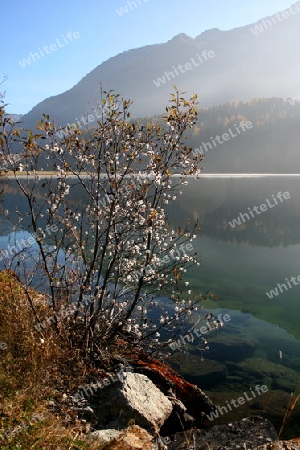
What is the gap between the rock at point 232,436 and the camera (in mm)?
8977

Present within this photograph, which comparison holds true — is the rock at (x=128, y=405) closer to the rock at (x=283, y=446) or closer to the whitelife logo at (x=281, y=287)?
the rock at (x=283, y=446)

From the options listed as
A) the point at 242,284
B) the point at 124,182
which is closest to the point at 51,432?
the point at 124,182

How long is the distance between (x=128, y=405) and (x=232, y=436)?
2831 millimetres

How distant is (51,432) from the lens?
567cm

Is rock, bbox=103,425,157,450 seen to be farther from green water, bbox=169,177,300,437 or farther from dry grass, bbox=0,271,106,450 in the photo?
green water, bbox=169,177,300,437

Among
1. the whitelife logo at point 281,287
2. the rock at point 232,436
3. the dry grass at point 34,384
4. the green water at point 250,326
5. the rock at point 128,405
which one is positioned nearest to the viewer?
the dry grass at point 34,384

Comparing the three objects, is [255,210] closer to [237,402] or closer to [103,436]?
[237,402]

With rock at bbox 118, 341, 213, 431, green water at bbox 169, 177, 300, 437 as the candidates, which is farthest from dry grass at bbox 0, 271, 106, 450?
green water at bbox 169, 177, 300, 437

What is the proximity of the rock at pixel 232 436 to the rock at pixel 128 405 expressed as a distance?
69 centimetres

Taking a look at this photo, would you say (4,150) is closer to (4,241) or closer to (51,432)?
(51,432)

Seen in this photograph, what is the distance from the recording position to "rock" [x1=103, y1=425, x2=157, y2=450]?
625 cm

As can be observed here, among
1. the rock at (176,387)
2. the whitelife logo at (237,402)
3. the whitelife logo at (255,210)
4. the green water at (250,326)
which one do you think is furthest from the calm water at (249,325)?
the whitelife logo at (255,210)

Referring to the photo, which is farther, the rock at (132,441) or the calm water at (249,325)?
the calm water at (249,325)

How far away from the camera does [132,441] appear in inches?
261
